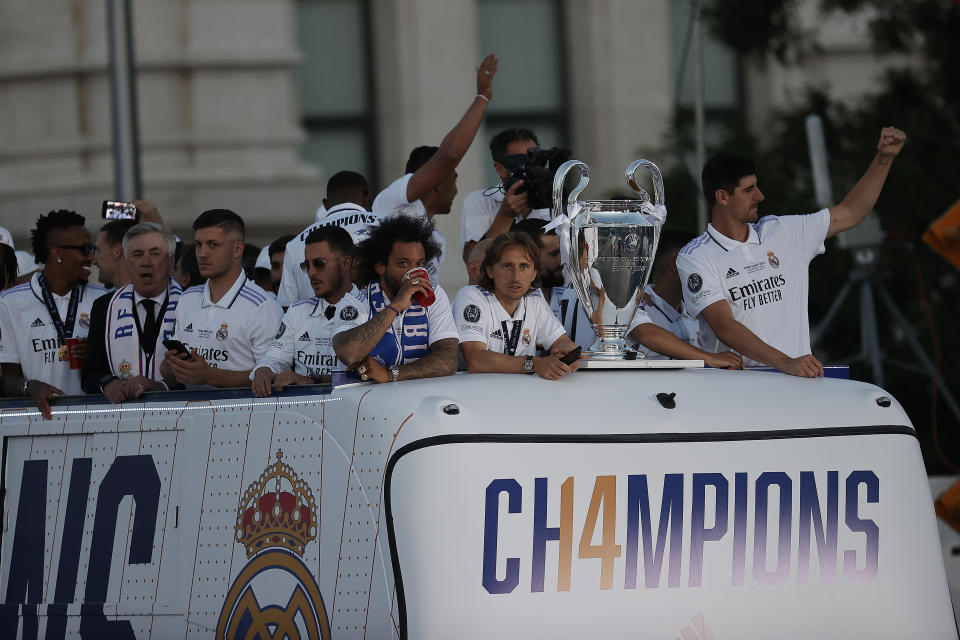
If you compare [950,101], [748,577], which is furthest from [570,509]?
[950,101]

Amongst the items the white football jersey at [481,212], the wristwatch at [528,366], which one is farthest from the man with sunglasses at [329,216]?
the wristwatch at [528,366]

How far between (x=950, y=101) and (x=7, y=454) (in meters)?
9.47

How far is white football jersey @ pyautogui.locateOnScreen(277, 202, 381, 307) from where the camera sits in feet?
24.8

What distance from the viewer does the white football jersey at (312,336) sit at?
21.1ft

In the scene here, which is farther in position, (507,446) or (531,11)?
(531,11)

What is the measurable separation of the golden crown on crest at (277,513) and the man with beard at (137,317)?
173cm

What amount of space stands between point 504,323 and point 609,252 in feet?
1.91

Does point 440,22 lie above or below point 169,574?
above

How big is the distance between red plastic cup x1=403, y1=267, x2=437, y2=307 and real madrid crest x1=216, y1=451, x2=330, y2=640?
745mm

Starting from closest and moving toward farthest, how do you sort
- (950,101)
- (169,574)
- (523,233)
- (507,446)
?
1. (507,446)
2. (169,574)
3. (523,233)
4. (950,101)

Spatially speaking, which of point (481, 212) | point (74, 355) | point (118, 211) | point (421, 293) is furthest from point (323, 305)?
point (118, 211)

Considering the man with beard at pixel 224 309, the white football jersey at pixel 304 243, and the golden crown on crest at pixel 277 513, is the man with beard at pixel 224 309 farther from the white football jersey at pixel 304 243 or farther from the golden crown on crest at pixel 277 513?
the golden crown on crest at pixel 277 513

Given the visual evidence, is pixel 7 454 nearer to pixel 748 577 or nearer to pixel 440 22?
pixel 748 577

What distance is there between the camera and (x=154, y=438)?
19.6 feet
